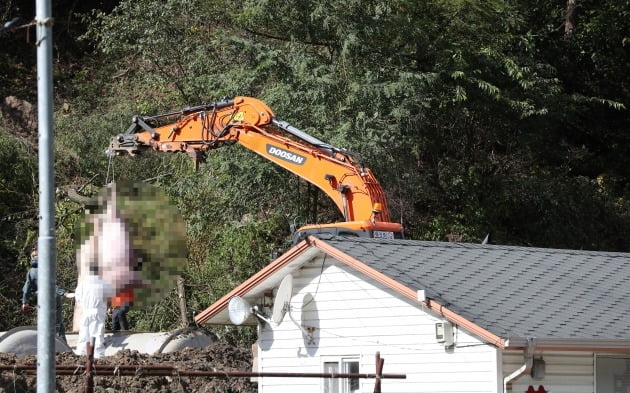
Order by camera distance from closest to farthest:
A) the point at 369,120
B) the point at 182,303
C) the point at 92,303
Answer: the point at 92,303 → the point at 369,120 → the point at 182,303

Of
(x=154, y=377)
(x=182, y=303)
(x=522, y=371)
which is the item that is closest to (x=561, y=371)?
(x=522, y=371)

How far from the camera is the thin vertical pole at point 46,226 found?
8.50 meters

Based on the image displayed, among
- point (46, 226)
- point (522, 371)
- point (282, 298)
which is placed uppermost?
point (46, 226)

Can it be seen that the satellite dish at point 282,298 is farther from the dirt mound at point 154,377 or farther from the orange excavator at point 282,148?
the orange excavator at point 282,148

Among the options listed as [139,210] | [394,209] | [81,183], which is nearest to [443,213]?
[394,209]

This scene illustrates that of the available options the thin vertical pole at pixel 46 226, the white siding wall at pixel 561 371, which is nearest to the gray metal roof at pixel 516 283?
the white siding wall at pixel 561 371

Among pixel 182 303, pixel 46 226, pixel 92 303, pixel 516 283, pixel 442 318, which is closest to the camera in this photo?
pixel 46 226

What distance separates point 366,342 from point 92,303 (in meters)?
4.51

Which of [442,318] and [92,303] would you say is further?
[442,318]

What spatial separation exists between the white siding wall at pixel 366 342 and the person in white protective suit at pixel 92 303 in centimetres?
295

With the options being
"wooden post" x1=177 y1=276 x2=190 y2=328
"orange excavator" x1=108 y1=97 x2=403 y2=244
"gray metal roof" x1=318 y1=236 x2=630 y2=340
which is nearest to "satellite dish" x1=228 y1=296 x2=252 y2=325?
"gray metal roof" x1=318 y1=236 x2=630 y2=340

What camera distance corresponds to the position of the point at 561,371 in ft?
47.9

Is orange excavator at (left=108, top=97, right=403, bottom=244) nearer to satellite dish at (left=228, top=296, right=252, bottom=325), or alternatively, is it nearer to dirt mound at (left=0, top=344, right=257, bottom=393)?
satellite dish at (left=228, top=296, right=252, bottom=325)

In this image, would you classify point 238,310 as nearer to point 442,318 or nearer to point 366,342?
point 366,342
